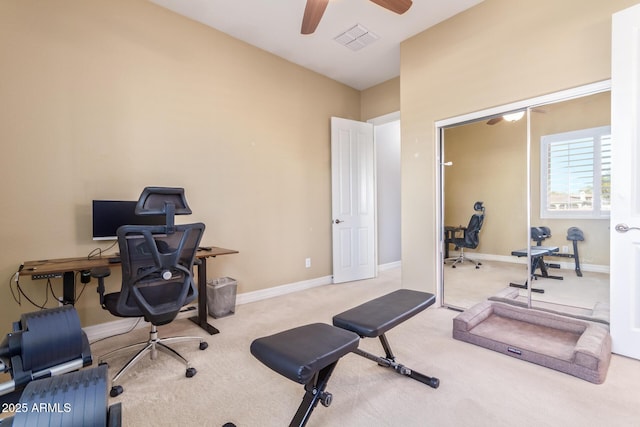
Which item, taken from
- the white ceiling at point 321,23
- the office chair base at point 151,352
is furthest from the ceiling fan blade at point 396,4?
the office chair base at point 151,352

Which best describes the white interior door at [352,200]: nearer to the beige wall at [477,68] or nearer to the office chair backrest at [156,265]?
the beige wall at [477,68]

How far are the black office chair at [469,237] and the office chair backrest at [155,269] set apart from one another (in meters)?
2.80

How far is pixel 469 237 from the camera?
11.7 ft

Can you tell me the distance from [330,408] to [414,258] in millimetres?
2245

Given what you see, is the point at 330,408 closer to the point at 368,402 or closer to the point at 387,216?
the point at 368,402

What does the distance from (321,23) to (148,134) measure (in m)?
2.15

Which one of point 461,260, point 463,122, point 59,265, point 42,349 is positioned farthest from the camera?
point 461,260

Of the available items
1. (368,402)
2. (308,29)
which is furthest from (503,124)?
(368,402)

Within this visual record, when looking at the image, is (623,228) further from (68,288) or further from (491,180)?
(68,288)

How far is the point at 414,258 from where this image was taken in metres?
3.56

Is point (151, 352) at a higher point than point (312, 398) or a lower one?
lower

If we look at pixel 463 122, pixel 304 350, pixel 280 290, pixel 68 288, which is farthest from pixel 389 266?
pixel 68 288

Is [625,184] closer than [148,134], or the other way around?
[625,184]

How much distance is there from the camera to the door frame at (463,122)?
2430 millimetres
